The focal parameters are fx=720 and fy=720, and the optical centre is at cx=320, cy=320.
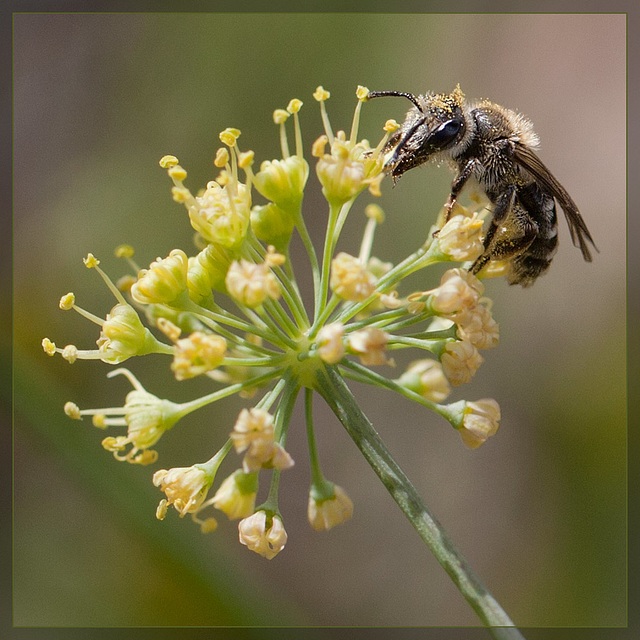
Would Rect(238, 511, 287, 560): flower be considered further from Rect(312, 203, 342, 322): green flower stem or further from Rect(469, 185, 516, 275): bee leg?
Rect(469, 185, 516, 275): bee leg

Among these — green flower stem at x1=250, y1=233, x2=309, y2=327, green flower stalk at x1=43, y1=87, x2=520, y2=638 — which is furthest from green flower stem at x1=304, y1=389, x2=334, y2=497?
green flower stem at x1=250, y1=233, x2=309, y2=327

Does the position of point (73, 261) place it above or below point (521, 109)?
below

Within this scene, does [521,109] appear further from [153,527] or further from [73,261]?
[153,527]

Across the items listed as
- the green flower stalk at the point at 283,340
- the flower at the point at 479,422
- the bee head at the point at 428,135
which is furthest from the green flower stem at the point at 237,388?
the bee head at the point at 428,135

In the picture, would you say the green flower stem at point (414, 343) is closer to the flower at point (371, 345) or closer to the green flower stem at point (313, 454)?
the flower at point (371, 345)

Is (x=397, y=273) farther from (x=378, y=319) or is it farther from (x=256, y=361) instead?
(x=256, y=361)

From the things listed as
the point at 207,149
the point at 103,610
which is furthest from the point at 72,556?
the point at 207,149

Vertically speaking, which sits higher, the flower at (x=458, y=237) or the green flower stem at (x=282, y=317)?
the flower at (x=458, y=237)
